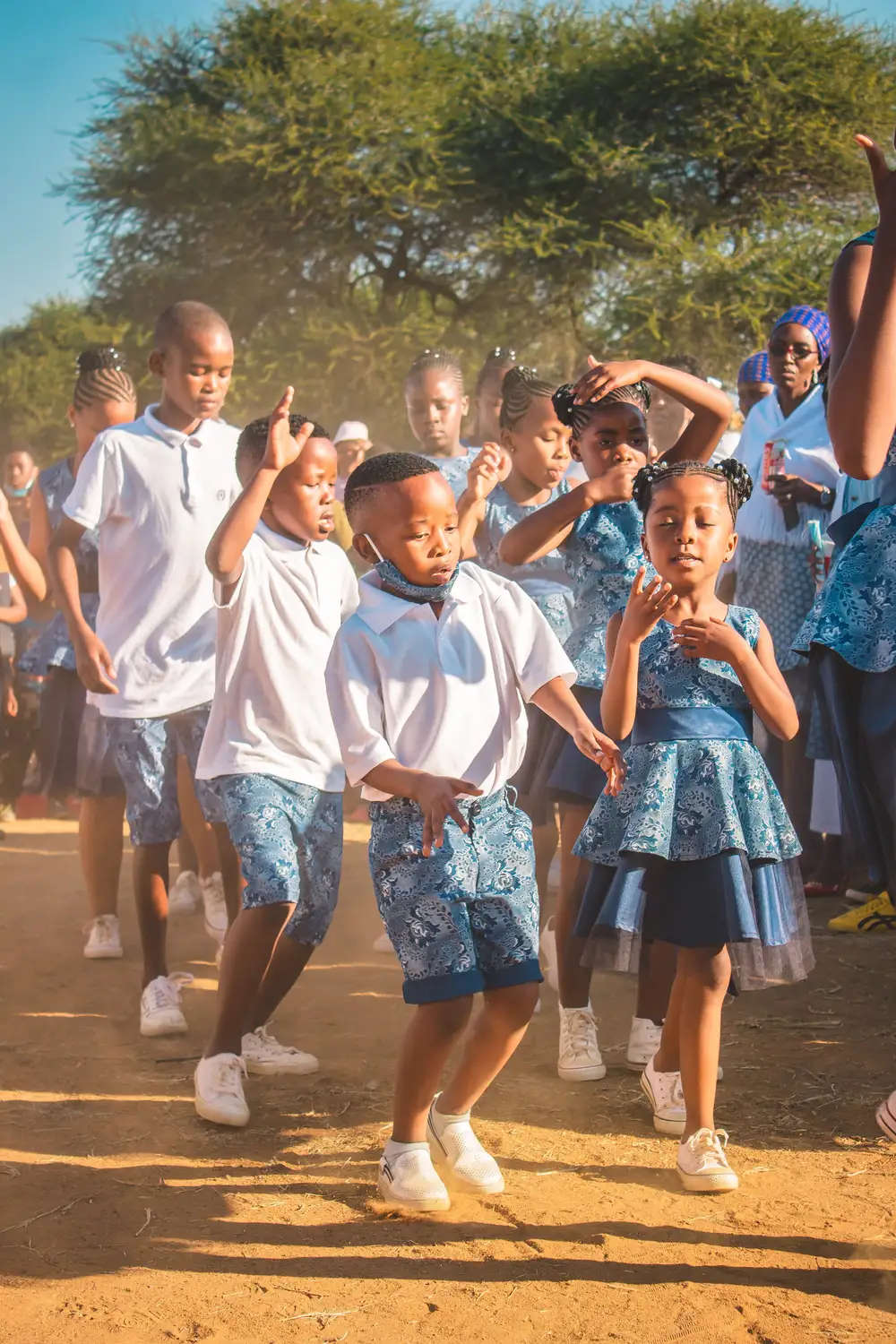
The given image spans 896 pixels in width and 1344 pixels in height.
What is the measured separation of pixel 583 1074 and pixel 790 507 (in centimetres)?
331

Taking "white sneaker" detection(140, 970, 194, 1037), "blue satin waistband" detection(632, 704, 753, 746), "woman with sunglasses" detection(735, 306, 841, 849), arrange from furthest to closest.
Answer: "woman with sunglasses" detection(735, 306, 841, 849)
"white sneaker" detection(140, 970, 194, 1037)
"blue satin waistband" detection(632, 704, 753, 746)

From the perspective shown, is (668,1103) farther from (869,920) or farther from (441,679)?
(869,920)

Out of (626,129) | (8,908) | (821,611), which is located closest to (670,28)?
(626,129)

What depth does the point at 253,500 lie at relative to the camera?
4.07 metres

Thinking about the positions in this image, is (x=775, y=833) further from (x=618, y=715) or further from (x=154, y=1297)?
(x=154, y=1297)

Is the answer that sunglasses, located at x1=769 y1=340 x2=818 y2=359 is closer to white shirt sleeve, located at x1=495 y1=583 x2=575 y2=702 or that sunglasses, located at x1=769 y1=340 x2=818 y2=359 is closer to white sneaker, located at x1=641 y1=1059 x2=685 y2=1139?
white shirt sleeve, located at x1=495 y1=583 x2=575 y2=702

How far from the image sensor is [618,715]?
3590 millimetres

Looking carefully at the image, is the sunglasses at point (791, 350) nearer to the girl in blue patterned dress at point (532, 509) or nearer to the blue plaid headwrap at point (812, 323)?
the blue plaid headwrap at point (812, 323)

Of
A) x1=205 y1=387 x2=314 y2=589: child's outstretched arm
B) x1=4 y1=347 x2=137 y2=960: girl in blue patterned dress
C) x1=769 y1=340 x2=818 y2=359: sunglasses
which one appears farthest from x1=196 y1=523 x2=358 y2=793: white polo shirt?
x1=769 y1=340 x2=818 y2=359: sunglasses

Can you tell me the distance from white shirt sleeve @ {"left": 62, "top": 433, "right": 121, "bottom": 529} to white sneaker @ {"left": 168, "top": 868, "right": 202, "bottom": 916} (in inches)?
88.0

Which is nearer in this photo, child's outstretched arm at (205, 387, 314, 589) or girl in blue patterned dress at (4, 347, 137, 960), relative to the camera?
child's outstretched arm at (205, 387, 314, 589)

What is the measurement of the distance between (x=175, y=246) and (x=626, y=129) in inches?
415

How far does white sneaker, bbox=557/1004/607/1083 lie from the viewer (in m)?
4.34

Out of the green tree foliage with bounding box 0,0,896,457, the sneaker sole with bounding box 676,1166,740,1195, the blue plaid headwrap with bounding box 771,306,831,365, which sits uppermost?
the green tree foliage with bounding box 0,0,896,457
